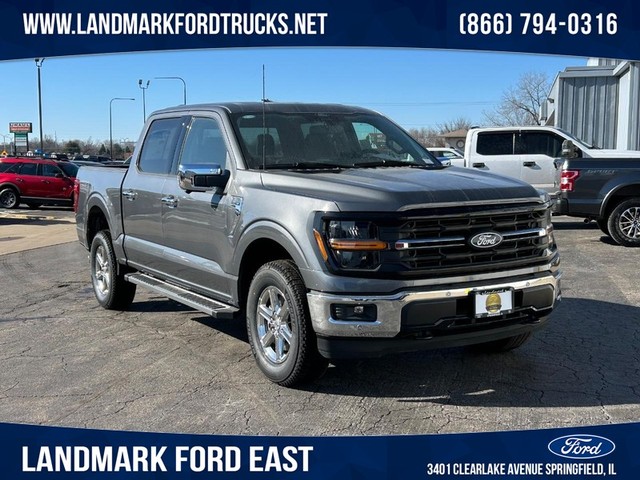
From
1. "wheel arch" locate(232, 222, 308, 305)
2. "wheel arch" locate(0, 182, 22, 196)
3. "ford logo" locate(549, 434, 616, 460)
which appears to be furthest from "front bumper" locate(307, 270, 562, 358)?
"wheel arch" locate(0, 182, 22, 196)

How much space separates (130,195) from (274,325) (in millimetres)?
2673

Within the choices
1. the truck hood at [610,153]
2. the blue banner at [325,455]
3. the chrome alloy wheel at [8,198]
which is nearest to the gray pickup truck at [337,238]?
the blue banner at [325,455]

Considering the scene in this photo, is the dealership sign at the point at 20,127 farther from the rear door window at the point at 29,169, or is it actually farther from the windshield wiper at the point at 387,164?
the windshield wiper at the point at 387,164

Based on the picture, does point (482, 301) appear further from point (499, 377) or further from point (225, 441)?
point (225, 441)

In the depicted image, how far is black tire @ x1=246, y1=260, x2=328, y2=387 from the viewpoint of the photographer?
175 inches

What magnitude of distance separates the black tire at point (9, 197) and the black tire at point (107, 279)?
1718 centimetres

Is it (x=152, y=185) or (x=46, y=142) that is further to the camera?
(x=46, y=142)

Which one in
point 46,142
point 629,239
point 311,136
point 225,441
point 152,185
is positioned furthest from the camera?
point 46,142

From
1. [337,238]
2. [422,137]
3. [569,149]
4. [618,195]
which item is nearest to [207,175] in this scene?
[337,238]

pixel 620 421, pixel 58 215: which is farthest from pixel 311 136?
pixel 58 215

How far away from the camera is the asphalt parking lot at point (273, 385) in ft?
13.7

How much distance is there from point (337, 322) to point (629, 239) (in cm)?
876

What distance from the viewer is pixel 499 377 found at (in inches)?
195

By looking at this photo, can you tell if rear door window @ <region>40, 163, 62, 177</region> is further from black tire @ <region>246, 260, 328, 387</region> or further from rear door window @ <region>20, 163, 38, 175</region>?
black tire @ <region>246, 260, 328, 387</region>
